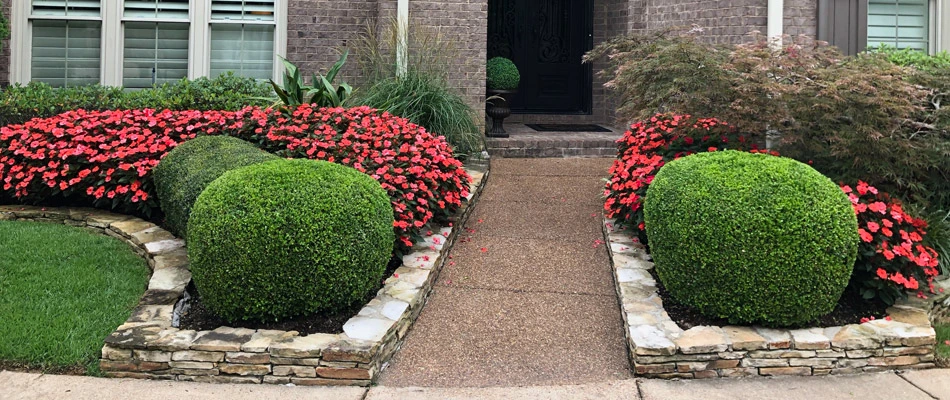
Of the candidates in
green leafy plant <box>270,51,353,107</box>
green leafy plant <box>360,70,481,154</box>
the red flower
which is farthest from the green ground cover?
green leafy plant <box>270,51,353,107</box>

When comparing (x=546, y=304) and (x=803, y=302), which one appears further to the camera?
(x=546, y=304)

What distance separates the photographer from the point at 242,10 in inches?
342

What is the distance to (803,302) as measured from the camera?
12.7ft

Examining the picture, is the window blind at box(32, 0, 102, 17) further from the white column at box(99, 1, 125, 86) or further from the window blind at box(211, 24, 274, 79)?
the window blind at box(211, 24, 274, 79)

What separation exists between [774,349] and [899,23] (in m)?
5.68

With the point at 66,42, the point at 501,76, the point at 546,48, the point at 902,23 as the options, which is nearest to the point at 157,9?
the point at 66,42

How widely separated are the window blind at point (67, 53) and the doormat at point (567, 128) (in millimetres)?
4990

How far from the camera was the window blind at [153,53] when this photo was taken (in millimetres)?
8617

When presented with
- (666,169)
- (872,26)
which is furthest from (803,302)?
(872,26)

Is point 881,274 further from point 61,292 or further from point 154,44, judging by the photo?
point 154,44

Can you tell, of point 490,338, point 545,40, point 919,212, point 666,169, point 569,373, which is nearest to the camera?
point 569,373

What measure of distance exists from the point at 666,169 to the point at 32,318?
11.1ft

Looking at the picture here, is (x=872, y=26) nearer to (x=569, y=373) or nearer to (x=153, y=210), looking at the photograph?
(x=569, y=373)

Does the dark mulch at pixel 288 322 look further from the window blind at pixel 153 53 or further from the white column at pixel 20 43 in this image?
the white column at pixel 20 43
